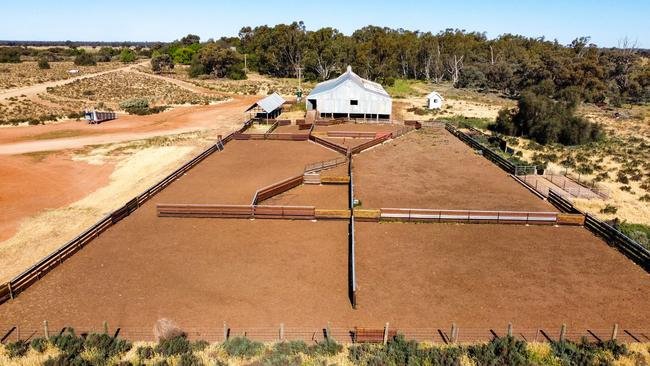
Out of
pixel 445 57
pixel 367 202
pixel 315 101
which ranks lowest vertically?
pixel 367 202

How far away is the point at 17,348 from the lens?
14.5 meters

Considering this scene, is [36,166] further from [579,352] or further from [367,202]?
[579,352]

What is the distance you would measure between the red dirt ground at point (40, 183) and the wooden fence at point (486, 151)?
31360 millimetres

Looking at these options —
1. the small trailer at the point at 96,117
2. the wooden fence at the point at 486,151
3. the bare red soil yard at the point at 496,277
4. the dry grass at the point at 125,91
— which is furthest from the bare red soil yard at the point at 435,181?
the dry grass at the point at 125,91

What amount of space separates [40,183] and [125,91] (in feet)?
184

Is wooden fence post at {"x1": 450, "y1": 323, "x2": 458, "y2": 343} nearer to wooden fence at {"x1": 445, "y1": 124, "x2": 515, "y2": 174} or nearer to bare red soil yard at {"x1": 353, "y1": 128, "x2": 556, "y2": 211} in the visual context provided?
bare red soil yard at {"x1": 353, "y1": 128, "x2": 556, "y2": 211}

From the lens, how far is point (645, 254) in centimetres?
2084

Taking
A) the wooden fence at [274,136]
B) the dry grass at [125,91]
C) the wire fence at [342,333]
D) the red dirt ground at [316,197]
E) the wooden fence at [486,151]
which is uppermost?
the dry grass at [125,91]

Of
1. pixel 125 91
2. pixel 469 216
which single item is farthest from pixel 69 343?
pixel 125 91

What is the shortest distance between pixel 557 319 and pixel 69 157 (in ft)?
134

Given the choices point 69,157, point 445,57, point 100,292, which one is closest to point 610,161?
point 100,292

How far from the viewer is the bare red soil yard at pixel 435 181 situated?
28609mm

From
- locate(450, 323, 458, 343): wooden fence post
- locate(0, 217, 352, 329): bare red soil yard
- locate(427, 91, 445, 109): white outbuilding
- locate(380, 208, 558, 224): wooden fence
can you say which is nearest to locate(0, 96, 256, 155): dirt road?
locate(0, 217, 352, 329): bare red soil yard

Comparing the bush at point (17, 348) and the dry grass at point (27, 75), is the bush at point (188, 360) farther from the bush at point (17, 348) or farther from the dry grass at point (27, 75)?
the dry grass at point (27, 75)
